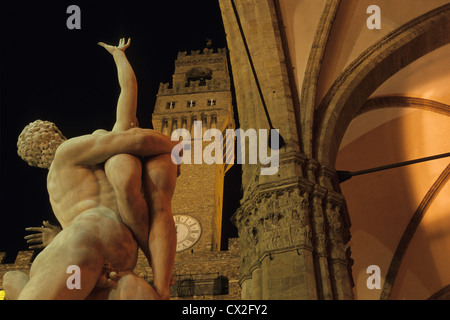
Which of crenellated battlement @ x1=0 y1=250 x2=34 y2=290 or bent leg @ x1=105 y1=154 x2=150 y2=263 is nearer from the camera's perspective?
bent leg @ x1=105 y1=154 x2=150 y2=263

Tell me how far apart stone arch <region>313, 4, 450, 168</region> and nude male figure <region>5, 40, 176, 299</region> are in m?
4.03

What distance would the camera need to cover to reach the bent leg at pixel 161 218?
243 centimetres

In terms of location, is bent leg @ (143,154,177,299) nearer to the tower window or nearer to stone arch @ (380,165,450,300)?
stone arch @ (380,165,450,300)

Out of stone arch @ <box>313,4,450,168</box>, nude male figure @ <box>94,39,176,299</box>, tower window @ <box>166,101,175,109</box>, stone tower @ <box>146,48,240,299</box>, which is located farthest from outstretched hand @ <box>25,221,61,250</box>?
tower window @ <box>166,101,175,109</box>

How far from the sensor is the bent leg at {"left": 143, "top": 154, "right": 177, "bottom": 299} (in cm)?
243

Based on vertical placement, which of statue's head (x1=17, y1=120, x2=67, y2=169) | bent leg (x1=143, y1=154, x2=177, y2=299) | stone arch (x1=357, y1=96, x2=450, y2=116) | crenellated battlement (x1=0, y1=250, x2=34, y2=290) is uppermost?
crenellated battlement (x1=0, y1=250, x2=34, y2=290)

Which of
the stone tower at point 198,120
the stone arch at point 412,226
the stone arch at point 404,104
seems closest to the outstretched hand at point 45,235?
the stone arch at point 404,104

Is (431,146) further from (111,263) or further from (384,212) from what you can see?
(111,263)

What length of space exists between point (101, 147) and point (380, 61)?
16.6ft

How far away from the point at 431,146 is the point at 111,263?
843cm

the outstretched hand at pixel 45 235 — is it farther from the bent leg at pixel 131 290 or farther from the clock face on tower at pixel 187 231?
the clock face on tower at pixel 187 231

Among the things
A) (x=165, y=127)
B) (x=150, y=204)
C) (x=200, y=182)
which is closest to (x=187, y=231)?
(x=200, y=182)
